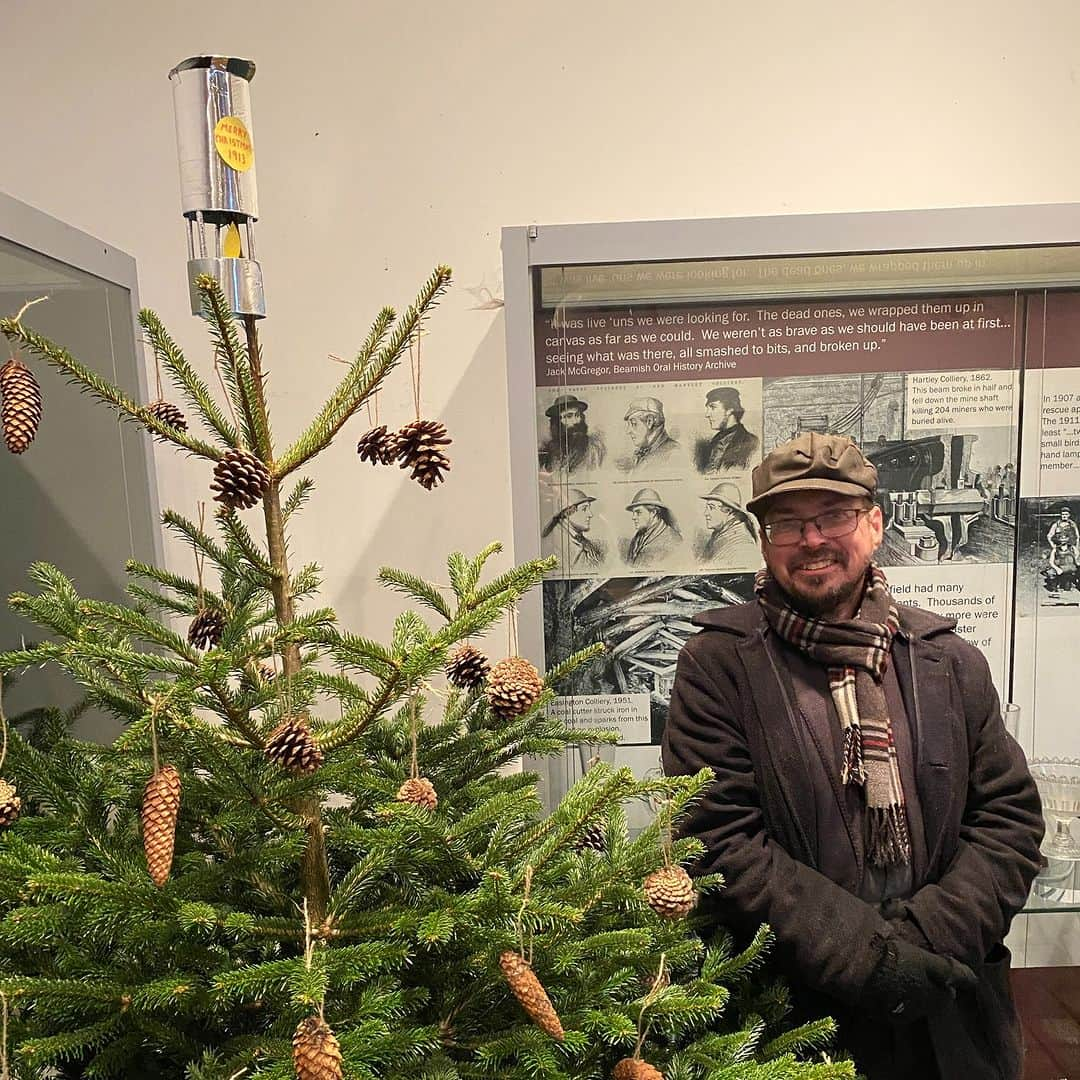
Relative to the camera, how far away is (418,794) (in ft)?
2.60

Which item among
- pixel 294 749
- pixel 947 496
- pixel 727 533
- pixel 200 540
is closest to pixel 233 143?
pixel 200 540

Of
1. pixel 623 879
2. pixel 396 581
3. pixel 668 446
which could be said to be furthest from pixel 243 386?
pixel 668 446

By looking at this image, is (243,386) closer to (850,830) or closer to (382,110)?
(850,830)

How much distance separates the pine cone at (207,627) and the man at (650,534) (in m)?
0.65

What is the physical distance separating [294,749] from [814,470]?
746 mm

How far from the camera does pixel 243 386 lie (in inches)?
30.8

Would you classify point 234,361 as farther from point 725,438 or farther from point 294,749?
point 725,438

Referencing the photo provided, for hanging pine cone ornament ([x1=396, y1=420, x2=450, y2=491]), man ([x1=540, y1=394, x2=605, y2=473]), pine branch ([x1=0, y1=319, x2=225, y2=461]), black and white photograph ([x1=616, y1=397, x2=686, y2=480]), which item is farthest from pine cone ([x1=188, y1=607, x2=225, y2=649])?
black and white photograph ([x1=616, y1=397, x2=686, y2=480])

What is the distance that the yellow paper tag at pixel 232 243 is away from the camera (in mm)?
790

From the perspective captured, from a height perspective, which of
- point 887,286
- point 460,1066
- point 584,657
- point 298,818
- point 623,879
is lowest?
point 460,1066

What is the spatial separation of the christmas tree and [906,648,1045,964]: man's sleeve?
0.25 metres

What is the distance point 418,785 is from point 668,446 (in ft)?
2.44

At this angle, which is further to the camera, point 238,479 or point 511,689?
point 511,689

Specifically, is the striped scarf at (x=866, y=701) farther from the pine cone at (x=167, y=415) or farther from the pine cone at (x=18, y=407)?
the pine cone at (x=18, y=407)
